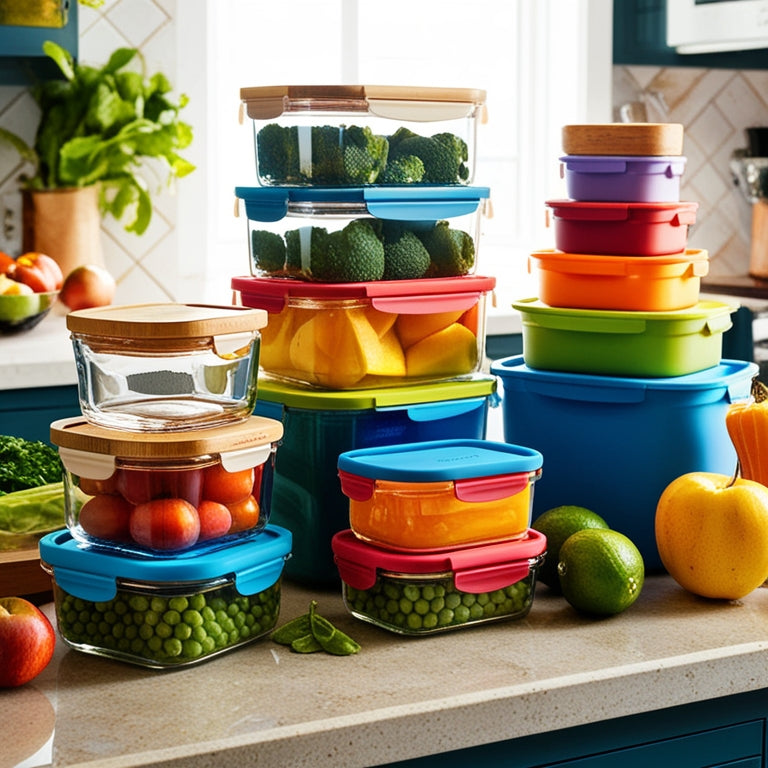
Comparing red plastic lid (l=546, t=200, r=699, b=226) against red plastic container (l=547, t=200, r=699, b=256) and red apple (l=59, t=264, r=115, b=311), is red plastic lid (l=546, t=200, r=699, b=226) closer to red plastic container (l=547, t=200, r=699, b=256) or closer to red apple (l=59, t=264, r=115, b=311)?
red plastic container (l=547, t=200, r=699, b=256)

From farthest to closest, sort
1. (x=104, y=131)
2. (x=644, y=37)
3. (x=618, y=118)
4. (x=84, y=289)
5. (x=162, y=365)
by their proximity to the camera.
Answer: (x=618, y=118) → (x=644, y=37) → (x=104, y=131) → (x=84, y=289) → (x=162, y=365)

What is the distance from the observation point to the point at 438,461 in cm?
121

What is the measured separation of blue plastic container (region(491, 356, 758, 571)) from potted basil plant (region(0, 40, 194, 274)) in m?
1.87

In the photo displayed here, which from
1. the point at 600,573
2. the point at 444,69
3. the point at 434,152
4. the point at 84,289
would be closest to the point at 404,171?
the point at 434,152

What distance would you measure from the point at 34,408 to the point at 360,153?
1436 millimetres

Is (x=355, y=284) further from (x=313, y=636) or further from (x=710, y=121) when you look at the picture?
(x=710, y=121)

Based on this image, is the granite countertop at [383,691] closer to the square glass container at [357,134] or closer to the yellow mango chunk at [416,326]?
the yellow mango chunk at [416,326]

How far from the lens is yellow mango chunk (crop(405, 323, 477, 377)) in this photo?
1.42m

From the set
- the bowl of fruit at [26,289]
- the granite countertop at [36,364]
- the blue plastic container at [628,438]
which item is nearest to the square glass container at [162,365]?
the blue plastic container at [628,438]

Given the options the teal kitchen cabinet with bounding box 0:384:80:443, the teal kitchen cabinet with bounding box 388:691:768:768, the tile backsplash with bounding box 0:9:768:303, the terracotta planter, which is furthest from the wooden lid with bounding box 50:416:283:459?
the tile backsplash with bounding box 0:9:768:303

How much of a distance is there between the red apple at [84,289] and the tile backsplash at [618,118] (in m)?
0.24

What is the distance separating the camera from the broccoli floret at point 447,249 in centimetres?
142

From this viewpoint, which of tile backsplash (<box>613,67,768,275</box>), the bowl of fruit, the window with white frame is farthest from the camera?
tile backsplash (<box>613,67,768,275</box>)

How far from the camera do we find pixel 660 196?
1521 millimetres
